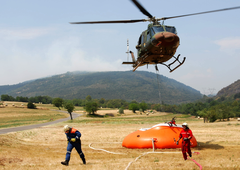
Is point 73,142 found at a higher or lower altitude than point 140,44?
lower

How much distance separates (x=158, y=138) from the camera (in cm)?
1611

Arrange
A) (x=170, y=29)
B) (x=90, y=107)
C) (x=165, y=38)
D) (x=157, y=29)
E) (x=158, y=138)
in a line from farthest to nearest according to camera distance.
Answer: (x=90, y=107) → (x=158, y=138) → (x=170, y=29) → (x=157, y=29) → (x=165, y=38)

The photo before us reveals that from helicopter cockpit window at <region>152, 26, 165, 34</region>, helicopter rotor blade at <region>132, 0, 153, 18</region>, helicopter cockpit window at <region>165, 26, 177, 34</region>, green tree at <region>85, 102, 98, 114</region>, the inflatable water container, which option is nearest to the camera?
helicopter rotor blade at <region>132, 0, 153, 18</region>

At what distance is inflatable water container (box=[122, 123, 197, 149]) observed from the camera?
15812mm

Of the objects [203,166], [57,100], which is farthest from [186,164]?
[57,100]

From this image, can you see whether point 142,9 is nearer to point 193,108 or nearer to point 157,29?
point 157,29

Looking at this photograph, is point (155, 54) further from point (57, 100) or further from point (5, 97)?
point (5, 97)

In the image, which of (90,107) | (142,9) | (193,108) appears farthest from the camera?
(193,108)

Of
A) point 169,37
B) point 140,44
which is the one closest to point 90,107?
point 140,44

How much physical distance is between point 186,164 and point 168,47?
801 centimetres

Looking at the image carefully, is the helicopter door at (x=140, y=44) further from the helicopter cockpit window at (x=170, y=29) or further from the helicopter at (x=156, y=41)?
the helicopter cockpit window at (x=170, y=29)

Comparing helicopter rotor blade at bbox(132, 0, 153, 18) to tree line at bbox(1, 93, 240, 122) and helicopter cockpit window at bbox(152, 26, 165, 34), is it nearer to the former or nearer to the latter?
helicopter cockpit window at bbox(152, 26, 165, 34)

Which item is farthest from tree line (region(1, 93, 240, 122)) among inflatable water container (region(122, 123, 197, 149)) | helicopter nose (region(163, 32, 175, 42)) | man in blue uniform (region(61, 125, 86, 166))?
man in blue uniform (region(61, 125, 86, 166))

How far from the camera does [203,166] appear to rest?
32.2ft
